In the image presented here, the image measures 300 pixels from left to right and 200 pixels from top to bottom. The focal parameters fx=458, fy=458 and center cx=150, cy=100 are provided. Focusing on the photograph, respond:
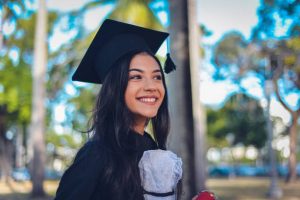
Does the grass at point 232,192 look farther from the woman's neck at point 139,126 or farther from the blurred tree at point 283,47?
the woman's neck at point 139,126

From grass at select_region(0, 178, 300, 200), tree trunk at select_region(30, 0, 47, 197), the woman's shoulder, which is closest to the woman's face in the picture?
Result: the woman's shoulder

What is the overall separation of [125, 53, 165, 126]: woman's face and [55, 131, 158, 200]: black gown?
0.28 metres

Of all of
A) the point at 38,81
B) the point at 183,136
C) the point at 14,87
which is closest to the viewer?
the point at 183,136

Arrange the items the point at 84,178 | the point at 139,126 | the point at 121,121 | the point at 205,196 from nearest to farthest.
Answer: the point at 84,178 < the point at 205,196 < the point at 121,121 < the point at 139,126

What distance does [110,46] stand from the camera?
2014mm

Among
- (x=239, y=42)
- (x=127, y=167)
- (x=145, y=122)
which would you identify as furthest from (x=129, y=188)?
(x=239, y=42)

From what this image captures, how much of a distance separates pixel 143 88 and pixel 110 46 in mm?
261

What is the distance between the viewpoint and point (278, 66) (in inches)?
792

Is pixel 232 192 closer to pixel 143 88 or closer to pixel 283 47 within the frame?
pixel 283 47

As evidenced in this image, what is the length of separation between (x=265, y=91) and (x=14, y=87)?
14.3 m

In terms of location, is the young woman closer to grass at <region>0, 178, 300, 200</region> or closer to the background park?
the background park

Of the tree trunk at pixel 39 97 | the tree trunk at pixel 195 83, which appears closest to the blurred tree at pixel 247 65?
the tree trunk at pixel 39 97

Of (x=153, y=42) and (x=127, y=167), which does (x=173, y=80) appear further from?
(x=127, y=167)

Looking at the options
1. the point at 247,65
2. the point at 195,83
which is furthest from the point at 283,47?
the point at 195,83
